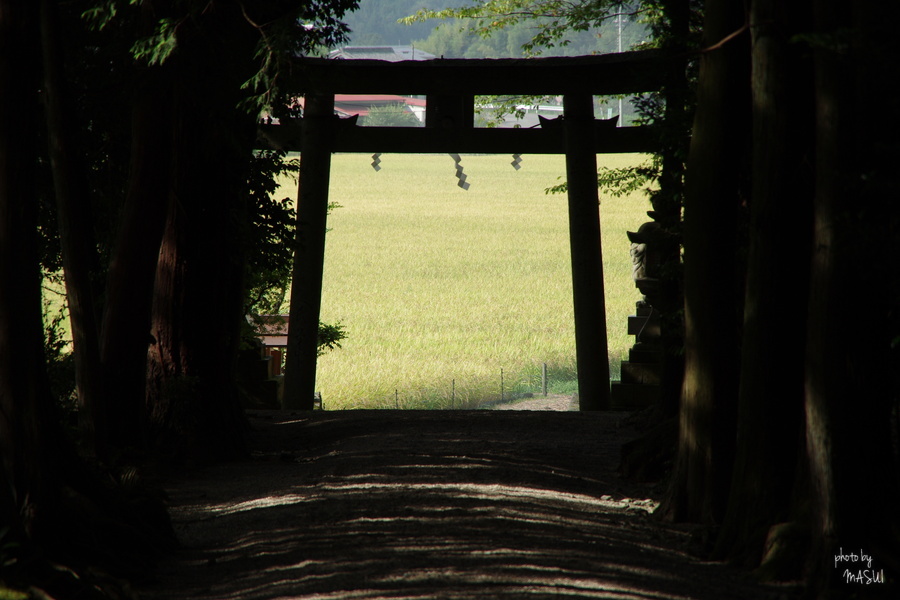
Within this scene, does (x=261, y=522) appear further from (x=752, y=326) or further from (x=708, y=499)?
(x=752, y=326)

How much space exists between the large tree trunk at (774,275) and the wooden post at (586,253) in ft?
29.5

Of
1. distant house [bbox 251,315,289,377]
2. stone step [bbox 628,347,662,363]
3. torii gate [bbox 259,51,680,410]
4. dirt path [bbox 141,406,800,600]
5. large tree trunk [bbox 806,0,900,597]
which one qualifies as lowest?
dirt path [bbox 141,406,800,600]

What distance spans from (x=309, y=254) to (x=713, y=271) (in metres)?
8.90

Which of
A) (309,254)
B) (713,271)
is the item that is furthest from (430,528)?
(309,254)

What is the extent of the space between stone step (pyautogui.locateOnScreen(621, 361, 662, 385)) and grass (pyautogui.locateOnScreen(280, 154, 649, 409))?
631cm

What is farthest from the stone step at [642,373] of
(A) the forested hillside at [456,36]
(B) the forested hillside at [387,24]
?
(B) the forested hillside at [387,24]

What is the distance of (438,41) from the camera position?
93.6 meters

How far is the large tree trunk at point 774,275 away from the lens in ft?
16.8

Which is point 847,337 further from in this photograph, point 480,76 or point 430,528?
point 480,76

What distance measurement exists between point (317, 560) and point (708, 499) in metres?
2.54

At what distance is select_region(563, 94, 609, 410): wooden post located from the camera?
14.3 meters

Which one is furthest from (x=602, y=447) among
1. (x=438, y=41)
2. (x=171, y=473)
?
(x=438, y=41)

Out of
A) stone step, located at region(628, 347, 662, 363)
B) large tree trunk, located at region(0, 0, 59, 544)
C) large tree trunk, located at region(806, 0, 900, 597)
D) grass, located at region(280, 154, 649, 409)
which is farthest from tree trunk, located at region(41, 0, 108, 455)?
grass, located at region(280, 154, 649, 409)

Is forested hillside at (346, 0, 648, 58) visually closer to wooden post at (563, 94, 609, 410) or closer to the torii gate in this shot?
the torii gate
